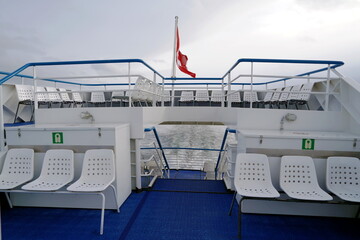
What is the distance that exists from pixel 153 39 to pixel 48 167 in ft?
17.5

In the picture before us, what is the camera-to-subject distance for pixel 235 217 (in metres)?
2.09

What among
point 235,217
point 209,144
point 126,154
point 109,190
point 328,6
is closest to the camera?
point 235,217

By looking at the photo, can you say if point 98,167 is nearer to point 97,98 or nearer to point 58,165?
point 58,165

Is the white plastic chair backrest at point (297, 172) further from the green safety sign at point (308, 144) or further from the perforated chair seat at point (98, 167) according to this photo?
the perforated chair seat at point (98, 167)

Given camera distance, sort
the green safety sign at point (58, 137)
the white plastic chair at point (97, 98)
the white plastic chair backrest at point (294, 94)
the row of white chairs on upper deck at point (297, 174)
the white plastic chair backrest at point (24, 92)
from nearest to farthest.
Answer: the row of white chairs on upper deck at point (297, 174) → the green safety sign at point (58, 137) → the white plastic chair backrest at point (24, 92) → the white plastic chair backrest at point (294, 94) → the white plastic chair at point (97, 98)

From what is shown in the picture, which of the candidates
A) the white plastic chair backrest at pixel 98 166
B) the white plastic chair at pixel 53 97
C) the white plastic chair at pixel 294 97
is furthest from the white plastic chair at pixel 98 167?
the white plastic chair at pixel 294 97

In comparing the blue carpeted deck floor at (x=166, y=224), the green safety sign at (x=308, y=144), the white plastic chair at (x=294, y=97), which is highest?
the white plastic chair at (x=294, y=97)

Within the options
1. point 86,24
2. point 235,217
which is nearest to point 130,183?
point 235,217

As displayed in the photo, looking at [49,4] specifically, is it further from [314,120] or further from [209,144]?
[209,144]

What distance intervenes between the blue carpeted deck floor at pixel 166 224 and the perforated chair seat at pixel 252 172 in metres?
0.42

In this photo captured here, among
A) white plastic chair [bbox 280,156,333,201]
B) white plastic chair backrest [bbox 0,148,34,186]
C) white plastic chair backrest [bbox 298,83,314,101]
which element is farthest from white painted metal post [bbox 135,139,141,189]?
white plastic chair backrest [bbox 298,83,314,101]

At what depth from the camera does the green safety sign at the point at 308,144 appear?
7.04 ft

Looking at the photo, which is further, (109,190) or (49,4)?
(49,4)

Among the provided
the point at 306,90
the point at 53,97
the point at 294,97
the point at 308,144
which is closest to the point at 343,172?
the point at 308,144
